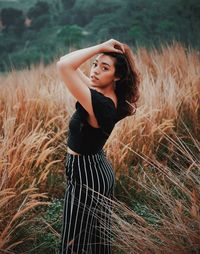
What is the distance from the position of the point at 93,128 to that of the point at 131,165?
146 cm

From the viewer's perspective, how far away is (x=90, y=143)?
1818 millimetres

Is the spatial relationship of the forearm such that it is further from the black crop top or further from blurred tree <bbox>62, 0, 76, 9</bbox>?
blurred tree <bbox>62, 0, 76, 9</bbox>

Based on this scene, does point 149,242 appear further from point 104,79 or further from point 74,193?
point 104,79

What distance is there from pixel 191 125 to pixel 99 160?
2.11 m

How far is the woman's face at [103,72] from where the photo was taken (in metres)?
1.89

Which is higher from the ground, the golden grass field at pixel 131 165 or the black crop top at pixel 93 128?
the black crop top at pixel 93 128

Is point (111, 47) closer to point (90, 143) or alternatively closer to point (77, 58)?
point (77, 58)

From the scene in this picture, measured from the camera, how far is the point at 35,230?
233 cm

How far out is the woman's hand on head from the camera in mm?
1882

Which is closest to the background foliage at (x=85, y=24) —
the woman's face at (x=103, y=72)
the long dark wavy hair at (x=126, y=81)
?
the long dark wavy hair at (x=126, y=81)

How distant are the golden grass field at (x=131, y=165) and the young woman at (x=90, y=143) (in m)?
0.11

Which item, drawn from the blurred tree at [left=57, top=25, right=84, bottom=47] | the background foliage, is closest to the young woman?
the background foliage

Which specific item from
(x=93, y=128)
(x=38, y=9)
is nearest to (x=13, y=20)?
(x=38, y=9)

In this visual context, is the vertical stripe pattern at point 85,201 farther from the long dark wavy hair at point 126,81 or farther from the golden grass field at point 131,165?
the long dark wavy hair at point 126,81
